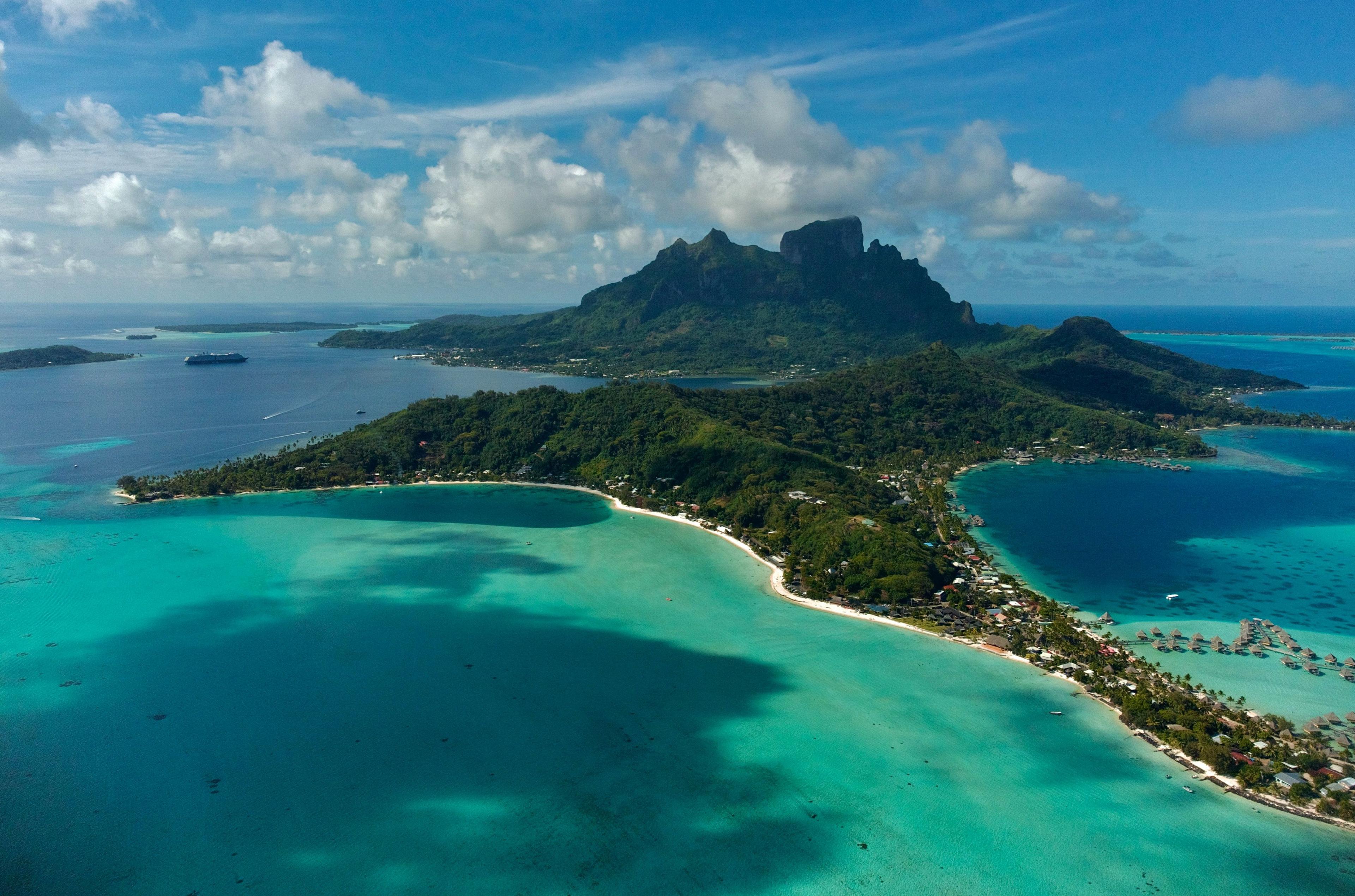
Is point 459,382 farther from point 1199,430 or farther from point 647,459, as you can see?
point 1199,430

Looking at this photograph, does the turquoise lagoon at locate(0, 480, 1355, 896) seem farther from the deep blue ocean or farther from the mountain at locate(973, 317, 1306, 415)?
the mountain at locate(973, 317, 1306, 415)

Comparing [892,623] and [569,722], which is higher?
[892,623]

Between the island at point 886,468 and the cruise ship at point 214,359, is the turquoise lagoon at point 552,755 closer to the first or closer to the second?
the island at point 886,468

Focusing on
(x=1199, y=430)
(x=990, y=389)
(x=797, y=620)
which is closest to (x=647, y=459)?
(x=797, y=620)

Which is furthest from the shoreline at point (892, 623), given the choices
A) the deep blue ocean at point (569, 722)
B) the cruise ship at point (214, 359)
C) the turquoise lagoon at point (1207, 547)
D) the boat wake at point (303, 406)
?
the cruise ship at point (214, 359)

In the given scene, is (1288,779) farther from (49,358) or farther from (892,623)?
(49,358)

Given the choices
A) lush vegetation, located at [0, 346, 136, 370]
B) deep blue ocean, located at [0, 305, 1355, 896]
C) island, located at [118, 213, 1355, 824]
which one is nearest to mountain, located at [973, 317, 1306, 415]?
island, located at [118, 213, 1355, 824]

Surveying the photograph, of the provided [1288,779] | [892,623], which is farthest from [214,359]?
[1288,779]
